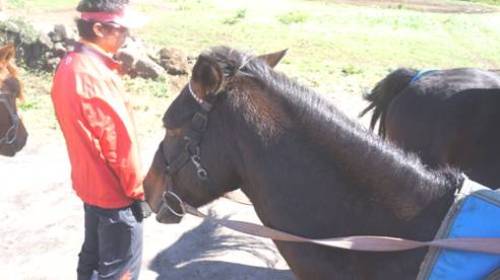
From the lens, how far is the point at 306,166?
2582 millimetres

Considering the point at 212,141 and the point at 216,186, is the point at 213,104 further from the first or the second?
the point at 216,186

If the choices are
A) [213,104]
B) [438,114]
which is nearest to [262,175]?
[213,104]

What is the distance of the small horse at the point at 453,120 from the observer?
495 cm

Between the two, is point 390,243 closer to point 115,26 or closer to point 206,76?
point 206,76

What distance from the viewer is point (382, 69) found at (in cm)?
1251

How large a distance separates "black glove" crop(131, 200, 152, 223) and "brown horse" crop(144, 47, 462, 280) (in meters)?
0.79

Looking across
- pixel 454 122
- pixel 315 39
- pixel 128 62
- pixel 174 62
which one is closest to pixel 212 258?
pixel 454 122

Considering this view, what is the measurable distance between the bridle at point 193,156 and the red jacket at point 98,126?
15.5 inches

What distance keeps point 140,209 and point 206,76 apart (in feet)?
4.04

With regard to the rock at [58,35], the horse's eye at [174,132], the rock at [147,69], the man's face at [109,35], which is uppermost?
the man's face at [109,35]

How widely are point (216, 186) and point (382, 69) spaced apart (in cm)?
1029

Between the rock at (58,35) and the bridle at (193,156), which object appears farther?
the rock at (58,35)

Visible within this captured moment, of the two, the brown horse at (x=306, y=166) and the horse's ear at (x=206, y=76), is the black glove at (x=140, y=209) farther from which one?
the horse's ear at (x=206, y=76)

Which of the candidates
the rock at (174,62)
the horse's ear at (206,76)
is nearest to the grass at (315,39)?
the rock at (174,62)
